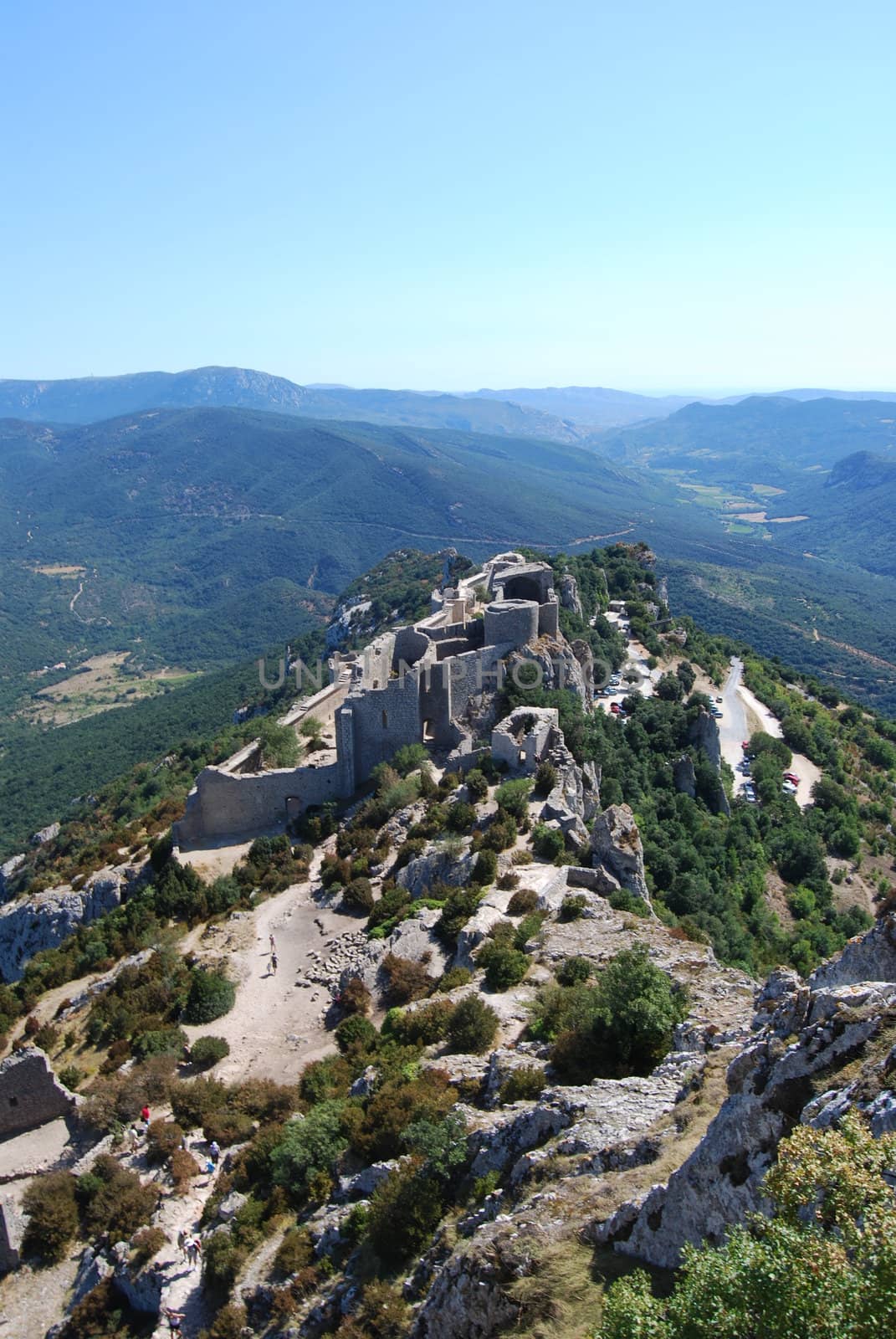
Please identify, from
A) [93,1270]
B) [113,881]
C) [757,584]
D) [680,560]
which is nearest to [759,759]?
[113,881]

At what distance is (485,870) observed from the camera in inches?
923

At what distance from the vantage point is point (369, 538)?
190 metres

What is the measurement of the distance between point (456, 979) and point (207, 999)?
7.41 meters

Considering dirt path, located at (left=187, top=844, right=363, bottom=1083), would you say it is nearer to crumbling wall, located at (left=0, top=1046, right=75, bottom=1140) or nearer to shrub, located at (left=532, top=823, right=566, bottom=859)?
crumbling wall, located at (left=0, top=1046, right=75, bottom=1140)

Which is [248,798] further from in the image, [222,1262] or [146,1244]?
[222,1262]

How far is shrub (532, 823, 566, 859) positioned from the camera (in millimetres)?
24406

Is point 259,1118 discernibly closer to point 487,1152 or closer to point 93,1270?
point 93,1270

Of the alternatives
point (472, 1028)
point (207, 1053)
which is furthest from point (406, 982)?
point (207, 1053)

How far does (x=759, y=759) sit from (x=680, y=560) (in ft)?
390

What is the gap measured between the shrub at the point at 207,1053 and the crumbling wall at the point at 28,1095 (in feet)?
8.94

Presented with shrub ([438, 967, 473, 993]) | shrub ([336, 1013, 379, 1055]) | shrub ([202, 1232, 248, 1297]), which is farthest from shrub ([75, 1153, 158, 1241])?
shrub ([438, 967, 473, 993])

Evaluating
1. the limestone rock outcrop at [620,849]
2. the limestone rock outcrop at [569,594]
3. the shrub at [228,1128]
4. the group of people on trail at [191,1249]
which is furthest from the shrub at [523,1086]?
the limestone rock outcrop at [569,594]

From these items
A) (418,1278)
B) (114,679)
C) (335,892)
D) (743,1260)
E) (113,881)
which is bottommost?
(114,679)

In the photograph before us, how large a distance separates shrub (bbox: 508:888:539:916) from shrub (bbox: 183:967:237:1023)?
7852 millimetres
